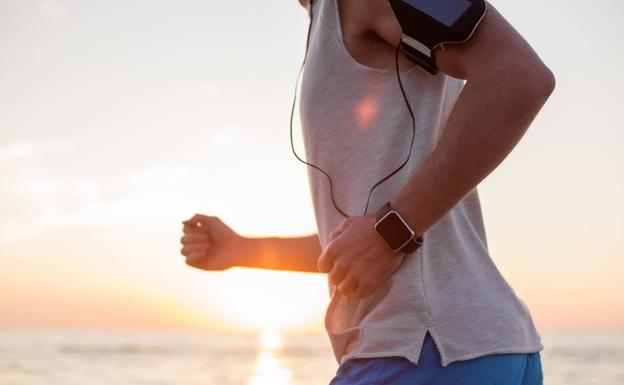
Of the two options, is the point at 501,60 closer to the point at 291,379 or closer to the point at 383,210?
the point at 383,210

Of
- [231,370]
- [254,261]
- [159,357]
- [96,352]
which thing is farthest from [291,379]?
[254,261]

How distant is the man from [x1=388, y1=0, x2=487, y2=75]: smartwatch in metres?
0.03

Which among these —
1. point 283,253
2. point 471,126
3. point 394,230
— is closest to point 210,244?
point 283,253

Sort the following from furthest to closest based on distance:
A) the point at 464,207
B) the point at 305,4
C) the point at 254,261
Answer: the point at 254,261
the point at 305,4
the point at 464,207

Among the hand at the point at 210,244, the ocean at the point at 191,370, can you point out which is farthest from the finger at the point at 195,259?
the ocean at the point at 191,370

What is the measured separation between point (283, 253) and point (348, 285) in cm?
80

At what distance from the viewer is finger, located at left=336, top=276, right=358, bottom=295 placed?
155 cm

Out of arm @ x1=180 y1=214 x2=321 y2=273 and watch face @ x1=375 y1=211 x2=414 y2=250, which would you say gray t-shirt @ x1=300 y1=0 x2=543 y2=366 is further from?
arm @ x1=180 y1=214 x2=321 y2=273

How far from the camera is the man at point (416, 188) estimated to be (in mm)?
1429

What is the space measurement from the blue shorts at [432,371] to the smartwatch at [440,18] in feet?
2.07

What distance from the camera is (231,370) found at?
22.2 meters

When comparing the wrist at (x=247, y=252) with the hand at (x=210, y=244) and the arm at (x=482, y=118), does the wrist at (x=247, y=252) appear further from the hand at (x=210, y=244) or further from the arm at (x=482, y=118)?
the arm at (x=482, y=118)

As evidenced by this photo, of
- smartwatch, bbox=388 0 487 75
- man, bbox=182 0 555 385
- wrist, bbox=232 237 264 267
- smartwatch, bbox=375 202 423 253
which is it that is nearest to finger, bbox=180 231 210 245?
wrist, bbox=232 237 264 267

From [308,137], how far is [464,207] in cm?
42
